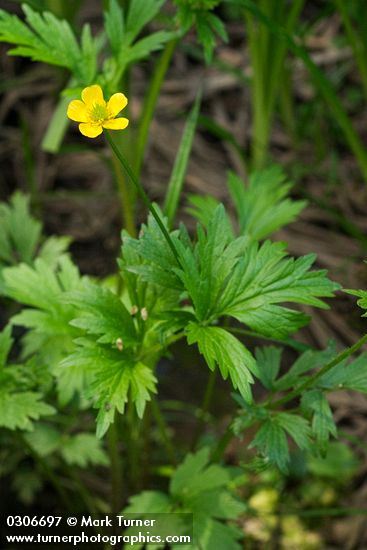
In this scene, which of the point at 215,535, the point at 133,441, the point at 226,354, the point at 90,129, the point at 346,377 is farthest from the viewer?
the point at 133,441

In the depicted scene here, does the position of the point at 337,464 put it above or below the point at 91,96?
below

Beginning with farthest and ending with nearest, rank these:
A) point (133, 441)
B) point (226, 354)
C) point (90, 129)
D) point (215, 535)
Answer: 1. point (133, 441)
2. point (215, 535)
3. point (226, 354)
4. point (90, 129)

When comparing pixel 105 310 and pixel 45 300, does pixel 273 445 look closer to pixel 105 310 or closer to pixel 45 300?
pixel 105 310

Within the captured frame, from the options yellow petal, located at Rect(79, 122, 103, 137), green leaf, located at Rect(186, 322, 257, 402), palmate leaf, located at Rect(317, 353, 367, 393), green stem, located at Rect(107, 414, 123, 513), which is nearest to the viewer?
yellow petal, located at Rect(79, 122, 103, 137)

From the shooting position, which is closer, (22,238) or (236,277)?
(236,277)

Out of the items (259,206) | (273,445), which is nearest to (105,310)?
(273,445)

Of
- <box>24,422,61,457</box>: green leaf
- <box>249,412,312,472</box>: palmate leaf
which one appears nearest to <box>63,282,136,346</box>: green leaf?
<box>249,412,312,472</box>: palmate leaf

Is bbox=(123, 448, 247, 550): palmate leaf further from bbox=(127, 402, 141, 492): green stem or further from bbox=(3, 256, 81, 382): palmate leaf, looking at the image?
bbox=(3, 256, 81, 382): palmate leaf
